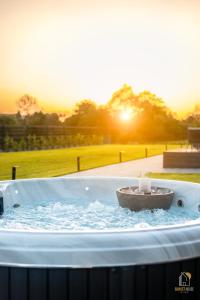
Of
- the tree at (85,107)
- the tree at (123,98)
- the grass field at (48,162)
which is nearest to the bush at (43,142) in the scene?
the grass field at (48,162)

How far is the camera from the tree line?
34.8 meters

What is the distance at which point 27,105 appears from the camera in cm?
3419

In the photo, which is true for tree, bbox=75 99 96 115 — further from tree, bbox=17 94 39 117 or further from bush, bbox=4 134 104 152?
bush, bbox=4 134 104 152

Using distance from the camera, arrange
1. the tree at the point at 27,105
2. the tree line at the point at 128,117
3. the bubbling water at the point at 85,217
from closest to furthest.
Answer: the bubbling water at the point at 85,217
the tree at the point at 27,105
the tree line at the point at 128,117

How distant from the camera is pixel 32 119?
111 feet

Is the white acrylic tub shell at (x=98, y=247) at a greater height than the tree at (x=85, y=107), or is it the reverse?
the tree at (x=85, y=107)

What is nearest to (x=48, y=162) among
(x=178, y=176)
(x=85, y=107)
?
(x=178, y=176)

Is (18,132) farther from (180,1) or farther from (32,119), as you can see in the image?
(180,1)

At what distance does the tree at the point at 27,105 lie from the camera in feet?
111

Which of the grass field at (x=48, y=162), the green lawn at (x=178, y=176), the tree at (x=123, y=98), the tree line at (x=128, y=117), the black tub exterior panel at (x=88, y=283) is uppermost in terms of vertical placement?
the tree at (x=123, y=98)

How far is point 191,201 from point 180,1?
9.24 metres

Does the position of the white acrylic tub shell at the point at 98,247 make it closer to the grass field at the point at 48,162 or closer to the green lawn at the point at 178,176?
the green lawn at the point at 178,176

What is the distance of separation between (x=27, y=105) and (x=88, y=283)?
32.6 m

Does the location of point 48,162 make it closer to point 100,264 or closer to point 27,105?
point 100,264
